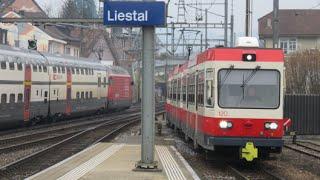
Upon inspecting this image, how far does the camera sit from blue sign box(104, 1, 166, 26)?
13.2 m

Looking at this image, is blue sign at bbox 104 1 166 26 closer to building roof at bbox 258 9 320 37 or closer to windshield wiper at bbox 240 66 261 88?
windshield wiper at bbox 240 66 261 88

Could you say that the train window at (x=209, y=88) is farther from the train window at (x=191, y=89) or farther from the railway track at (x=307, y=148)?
the railway track at (x=307, y=148)

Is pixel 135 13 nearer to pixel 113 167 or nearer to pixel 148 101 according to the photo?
pixel 148 101

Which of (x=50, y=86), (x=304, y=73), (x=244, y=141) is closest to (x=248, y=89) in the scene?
(x=244, y=141)

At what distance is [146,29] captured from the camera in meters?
13.7

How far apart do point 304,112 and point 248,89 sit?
1375 cm

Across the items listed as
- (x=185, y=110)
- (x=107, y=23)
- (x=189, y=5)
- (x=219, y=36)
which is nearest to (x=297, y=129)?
(x=185, y=110)

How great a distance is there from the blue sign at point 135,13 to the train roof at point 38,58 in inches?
555

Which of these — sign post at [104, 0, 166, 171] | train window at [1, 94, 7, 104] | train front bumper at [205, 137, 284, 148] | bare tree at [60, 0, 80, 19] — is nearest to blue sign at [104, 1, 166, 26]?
sign post at [104, 0, 166, 171]

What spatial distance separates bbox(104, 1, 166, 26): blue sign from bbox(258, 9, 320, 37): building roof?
78.9 m

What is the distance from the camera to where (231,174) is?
15266 millimetres

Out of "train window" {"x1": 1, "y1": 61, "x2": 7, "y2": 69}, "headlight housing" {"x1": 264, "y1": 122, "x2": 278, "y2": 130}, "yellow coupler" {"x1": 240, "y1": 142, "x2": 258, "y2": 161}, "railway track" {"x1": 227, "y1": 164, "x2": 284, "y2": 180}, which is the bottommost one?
"railway track" {"x1": 227, "y1": 164, "x2": 284, "y2": 180}

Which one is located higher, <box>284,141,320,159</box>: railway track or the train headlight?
the train headlight

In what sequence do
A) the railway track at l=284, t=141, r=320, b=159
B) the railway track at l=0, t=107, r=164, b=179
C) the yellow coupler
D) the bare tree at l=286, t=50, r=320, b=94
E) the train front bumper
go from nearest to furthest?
1. the railway track at l=0, t=107, r=164, b=179
2. the yellow coupler
3. the train front bumper
4. the railway track at l=284, t=141, r=320, b=159
5. the bare tree at l=286, t=50, r=320, b=94
